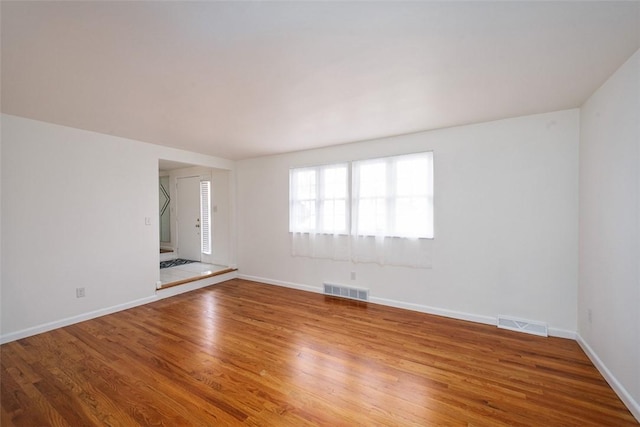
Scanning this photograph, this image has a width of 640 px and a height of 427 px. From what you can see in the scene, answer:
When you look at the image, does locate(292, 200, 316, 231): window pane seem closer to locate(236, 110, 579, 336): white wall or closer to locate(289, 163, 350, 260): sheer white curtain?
locate(289, 163, 350, 260): sheer white curtain

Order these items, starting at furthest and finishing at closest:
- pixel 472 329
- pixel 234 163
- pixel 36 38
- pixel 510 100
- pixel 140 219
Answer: pixel 234 163 < pixel 140 219 < pixel 472 329 < pixel 510 100 < pixel 36 38

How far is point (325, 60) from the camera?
1.79m

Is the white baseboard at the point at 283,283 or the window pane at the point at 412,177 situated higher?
the window pane at the point at 412,177

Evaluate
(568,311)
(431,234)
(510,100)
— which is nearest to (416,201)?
(431,234)

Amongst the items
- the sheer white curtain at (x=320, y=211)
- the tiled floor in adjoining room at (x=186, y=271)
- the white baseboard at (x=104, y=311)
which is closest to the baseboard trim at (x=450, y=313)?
the sheer white curtain at (x=320, y=211)

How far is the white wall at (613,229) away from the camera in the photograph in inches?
68.3

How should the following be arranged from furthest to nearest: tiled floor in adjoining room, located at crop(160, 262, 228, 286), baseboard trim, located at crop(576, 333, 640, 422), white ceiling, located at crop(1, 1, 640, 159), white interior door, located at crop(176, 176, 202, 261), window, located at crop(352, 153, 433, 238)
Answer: white interior door, located at crop(176, 176, 202, 261)
tiled floor in adjoining room, located at crop(160, 262, 228, 286)
window, located at crop(352, 153, 433, 238)
baseboard trim, located at crop(576, 333, 640, 422)
white ceiling, located at crop(1, 1, 640, 159)

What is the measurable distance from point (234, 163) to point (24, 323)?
3.72 metres

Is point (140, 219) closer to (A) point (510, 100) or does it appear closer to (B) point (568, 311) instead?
(A) point (510, 100)

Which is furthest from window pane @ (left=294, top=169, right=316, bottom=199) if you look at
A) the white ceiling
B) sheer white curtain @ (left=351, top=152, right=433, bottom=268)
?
the white ceiling

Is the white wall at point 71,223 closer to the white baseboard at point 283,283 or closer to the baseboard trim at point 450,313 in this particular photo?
the white baseboard at point 283,283

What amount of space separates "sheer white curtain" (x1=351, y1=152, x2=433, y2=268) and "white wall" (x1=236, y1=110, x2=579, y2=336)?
5.3 inches

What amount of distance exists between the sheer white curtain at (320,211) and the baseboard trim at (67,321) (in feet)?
8.16

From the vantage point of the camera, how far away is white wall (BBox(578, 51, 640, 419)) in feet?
5.69
